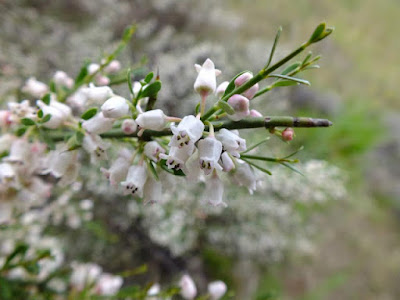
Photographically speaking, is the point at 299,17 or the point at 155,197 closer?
the point at 155,197

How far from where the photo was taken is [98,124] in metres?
0.30

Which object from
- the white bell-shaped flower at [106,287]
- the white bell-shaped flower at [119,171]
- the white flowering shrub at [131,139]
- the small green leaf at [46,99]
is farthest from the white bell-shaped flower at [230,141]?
the white bell-shaped flower at [106,287]

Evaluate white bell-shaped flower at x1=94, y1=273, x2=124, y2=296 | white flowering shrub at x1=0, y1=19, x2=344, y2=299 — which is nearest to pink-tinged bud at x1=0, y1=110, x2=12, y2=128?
white flowering shrub at x1=0, y1=19, x2=344, y2=299

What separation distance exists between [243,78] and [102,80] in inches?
9.4

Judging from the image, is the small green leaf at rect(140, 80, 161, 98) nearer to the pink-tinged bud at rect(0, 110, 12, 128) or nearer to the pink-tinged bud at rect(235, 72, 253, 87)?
the pink-tinged bud at rect(235, 72, 253, 87)

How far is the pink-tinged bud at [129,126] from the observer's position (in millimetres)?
291

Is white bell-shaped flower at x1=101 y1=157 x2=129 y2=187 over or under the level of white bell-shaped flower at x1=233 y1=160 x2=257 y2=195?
over

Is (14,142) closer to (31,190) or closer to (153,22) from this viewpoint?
(31,190)

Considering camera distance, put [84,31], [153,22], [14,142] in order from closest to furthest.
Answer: [14,142], [84,31], [153,22]

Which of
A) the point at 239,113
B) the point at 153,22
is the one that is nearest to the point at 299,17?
the point at 153,22

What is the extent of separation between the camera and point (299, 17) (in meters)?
2.10

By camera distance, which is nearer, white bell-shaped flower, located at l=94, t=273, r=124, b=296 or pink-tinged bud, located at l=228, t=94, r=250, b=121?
pink-tinged bud, located at l=228, t=94, r=250, b=121

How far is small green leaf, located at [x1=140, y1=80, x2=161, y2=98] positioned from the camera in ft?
0.85

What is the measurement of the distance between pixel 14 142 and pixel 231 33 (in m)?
1.86
